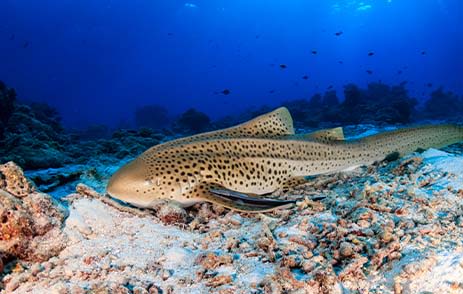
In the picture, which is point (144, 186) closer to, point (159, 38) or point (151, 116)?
point (151, 116)

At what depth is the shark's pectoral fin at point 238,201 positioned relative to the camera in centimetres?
340

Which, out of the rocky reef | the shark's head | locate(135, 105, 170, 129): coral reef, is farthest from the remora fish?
locate(135, 105, 170, 129): coral reef

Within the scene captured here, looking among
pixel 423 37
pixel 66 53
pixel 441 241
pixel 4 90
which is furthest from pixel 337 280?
pixel 423 37

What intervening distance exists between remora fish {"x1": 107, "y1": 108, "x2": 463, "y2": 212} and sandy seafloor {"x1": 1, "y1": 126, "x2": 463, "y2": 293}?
0.23m

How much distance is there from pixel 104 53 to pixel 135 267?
15566 centimetres

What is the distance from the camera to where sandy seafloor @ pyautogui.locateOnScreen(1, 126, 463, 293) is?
7.08 ft

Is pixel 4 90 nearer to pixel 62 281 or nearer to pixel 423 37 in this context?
pixel 62 281

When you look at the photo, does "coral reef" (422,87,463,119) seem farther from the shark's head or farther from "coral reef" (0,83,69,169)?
the shark's head

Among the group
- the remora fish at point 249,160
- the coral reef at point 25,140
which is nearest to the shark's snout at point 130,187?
the remora fish at point 249,160

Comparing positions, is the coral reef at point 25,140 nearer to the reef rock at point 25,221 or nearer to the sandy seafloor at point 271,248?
the sandy seafloor at point 271,248

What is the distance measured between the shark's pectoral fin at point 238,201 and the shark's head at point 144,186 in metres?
0.36

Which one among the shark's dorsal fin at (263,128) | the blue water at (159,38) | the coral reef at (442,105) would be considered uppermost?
the blue water at (159,38)

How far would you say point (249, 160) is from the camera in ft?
15.2

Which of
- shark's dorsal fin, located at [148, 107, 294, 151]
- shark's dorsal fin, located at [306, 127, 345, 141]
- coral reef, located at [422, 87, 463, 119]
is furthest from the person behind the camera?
coral reef, located at [422, 87, 463, 119]
